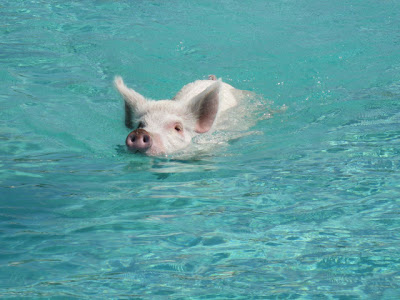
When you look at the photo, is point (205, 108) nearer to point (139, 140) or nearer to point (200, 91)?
point (200, 91)

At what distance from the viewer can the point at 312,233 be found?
3.42 m

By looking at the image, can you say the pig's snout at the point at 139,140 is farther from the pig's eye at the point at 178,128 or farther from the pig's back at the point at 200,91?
the pig's back at the point at 200,91

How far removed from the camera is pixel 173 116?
595 cm

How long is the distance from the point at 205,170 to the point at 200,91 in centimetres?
206

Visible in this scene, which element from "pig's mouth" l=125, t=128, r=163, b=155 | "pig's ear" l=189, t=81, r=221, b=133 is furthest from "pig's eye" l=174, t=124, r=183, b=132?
"pig's mouth" l=125, t=128, r=163, b=155

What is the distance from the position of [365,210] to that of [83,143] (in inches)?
124

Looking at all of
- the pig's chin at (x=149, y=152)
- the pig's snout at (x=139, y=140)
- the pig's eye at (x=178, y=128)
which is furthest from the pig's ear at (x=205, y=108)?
the pig's snout at (x=139, y=140)

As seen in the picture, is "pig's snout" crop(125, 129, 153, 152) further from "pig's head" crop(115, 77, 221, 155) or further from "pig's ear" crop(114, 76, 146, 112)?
"pig's ear" crop(114, 76, 146, 112)

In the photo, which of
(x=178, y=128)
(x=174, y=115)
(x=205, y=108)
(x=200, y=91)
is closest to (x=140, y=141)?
(x=178, y=128)

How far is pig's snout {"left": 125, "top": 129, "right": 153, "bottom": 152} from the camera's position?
502 cm

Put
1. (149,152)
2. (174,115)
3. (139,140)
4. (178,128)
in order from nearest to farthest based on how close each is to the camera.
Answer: (139,140) → (149,152) → (178,128) → (174,115)

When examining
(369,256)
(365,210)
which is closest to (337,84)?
(365,210)

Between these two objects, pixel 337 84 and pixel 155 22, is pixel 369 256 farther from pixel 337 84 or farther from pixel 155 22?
pixel 155 22

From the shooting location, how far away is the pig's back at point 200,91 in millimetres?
6621
